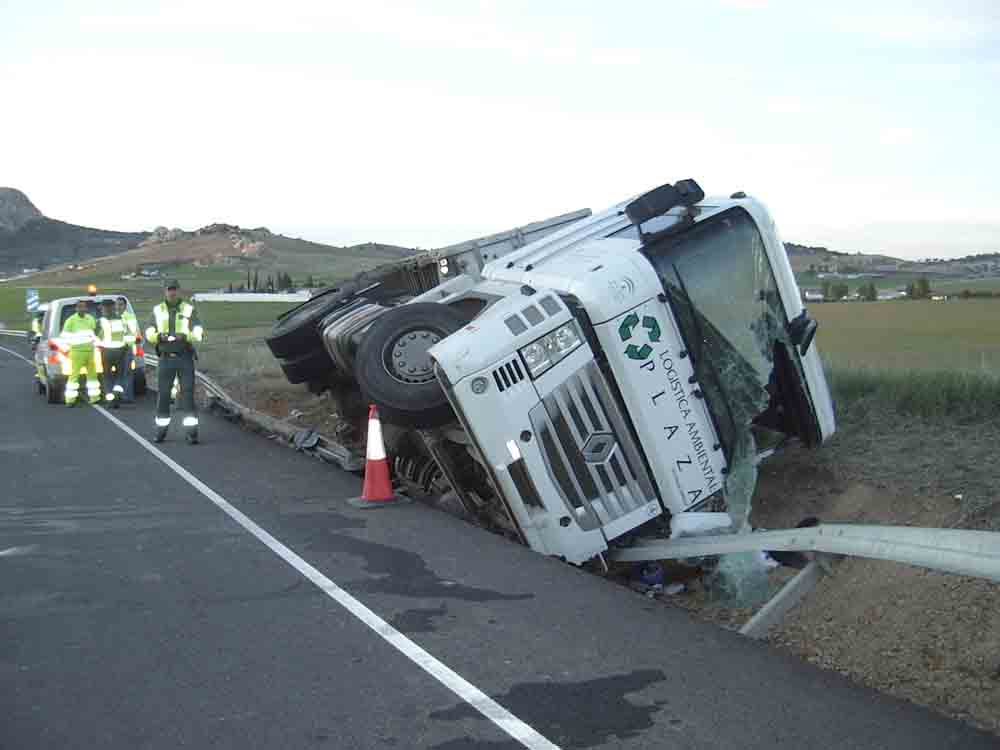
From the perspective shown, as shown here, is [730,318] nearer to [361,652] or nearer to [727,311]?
[727,311]

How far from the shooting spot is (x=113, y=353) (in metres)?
17.4

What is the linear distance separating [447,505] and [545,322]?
2.40 meters

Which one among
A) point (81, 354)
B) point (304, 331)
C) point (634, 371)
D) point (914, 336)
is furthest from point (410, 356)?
point (914, 336)

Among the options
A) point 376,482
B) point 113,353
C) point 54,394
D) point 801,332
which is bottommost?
point 376,482

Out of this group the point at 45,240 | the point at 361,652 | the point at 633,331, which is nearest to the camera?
the point at 361,652

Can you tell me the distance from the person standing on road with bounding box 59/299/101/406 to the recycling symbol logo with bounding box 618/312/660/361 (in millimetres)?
11761

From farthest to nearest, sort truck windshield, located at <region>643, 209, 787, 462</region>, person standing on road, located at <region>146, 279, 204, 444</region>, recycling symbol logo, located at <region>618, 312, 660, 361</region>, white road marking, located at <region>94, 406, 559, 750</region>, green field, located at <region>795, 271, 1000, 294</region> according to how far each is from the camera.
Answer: green field, located at <region>795, 271, 1000, 294</region>
person standing on road, located at <region>146, 279, 204, 444</region>
truck windshield, located at <region>643, 209, 787, 462</region>
recycling symbol logo, located at <region>618, 312, 660, 361</region>
white road marking, located at <region>94, 406, 559, 750</region>

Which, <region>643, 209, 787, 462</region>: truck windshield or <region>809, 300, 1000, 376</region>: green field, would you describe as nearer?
<region>643, 209, 787, 462</region>: truck windshield

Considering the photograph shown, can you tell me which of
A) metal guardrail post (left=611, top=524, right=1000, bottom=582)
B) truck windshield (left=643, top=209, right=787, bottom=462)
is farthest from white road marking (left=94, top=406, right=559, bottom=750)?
truck windshield (left=643, top=209, right=787, bottom=462)

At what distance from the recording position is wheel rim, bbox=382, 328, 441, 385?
328 inches

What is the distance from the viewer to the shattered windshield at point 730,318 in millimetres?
7820

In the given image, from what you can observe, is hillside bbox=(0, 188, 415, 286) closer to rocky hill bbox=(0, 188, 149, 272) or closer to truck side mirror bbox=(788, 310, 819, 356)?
rocky hill bbox=(0, 188, 149, 272)

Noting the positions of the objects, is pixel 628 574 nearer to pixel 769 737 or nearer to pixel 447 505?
pixel 447 505

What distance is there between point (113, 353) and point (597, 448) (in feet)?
38.9
